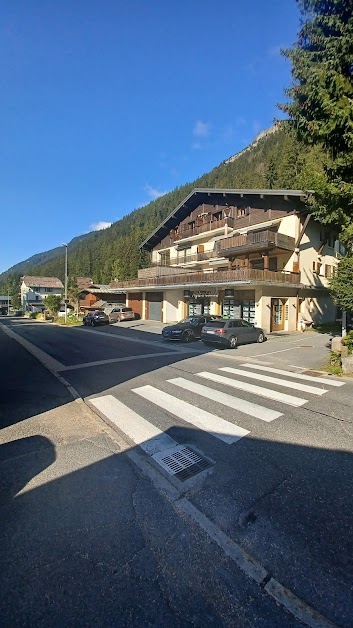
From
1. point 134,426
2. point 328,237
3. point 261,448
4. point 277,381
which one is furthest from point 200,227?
point 261,448

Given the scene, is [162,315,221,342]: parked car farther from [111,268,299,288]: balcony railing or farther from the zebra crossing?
the zebra crossing

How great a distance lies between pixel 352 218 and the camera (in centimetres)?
1222

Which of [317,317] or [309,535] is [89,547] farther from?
[317,317]

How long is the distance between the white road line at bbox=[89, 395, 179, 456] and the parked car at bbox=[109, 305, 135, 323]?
83.0 ft

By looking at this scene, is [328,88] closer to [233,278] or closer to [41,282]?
[233,278]

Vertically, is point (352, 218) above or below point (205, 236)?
below

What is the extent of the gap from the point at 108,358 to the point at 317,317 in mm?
21467

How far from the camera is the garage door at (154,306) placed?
103 ft

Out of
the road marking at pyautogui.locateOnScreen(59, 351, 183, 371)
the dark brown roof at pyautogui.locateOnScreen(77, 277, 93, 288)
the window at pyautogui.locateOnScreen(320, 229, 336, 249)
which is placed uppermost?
the window at pyautogui.locateOnScreen(320, 229, 336, 249)

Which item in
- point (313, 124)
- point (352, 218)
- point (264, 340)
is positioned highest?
point (313, 124)

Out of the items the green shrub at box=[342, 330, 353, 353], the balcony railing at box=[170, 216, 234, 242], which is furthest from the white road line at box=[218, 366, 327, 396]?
the balcony railing at box=[170, 216, 234, 242]

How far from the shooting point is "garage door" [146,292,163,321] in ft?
103

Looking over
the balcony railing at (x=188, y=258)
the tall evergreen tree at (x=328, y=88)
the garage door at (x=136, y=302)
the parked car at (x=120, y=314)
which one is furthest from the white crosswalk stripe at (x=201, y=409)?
the garage door at (x=136, y=302)

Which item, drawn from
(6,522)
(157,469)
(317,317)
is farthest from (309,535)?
(317,317)
